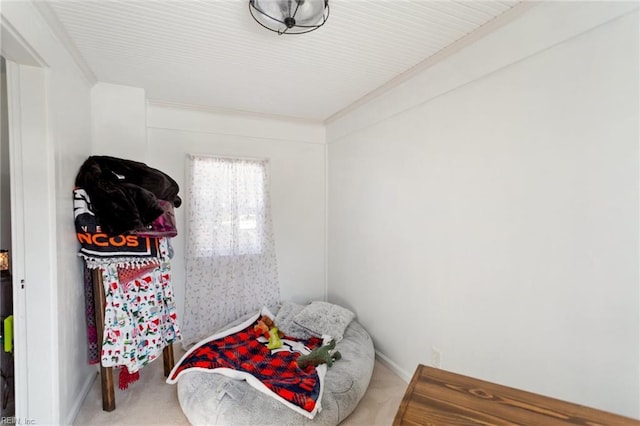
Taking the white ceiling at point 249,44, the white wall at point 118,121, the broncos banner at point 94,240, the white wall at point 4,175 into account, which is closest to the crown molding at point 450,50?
the white ceiling at point 249,44

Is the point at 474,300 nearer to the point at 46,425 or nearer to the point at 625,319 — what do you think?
the point at 625,319

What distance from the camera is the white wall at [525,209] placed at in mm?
1258

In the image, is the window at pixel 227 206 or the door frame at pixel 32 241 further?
the window at pixel 227 206

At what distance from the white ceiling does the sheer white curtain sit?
2.77 feet

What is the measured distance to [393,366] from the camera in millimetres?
2512

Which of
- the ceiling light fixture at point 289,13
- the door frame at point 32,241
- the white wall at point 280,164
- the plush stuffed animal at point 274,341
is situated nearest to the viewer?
the ceiling light fixture at point 289,13

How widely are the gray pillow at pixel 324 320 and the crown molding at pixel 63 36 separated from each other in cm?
266

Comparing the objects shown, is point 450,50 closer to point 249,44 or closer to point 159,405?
point 249,44

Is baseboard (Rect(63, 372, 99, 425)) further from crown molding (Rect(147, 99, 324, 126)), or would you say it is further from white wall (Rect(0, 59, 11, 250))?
crown molding (Rect(147, 99, 324, 126))

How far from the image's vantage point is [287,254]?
351 centimetres

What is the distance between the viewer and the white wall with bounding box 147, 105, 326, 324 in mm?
2982

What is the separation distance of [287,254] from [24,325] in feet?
7.46

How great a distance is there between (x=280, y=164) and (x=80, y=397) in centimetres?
260

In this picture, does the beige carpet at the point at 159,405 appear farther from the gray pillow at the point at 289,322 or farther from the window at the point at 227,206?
the window at the point at 227,206
